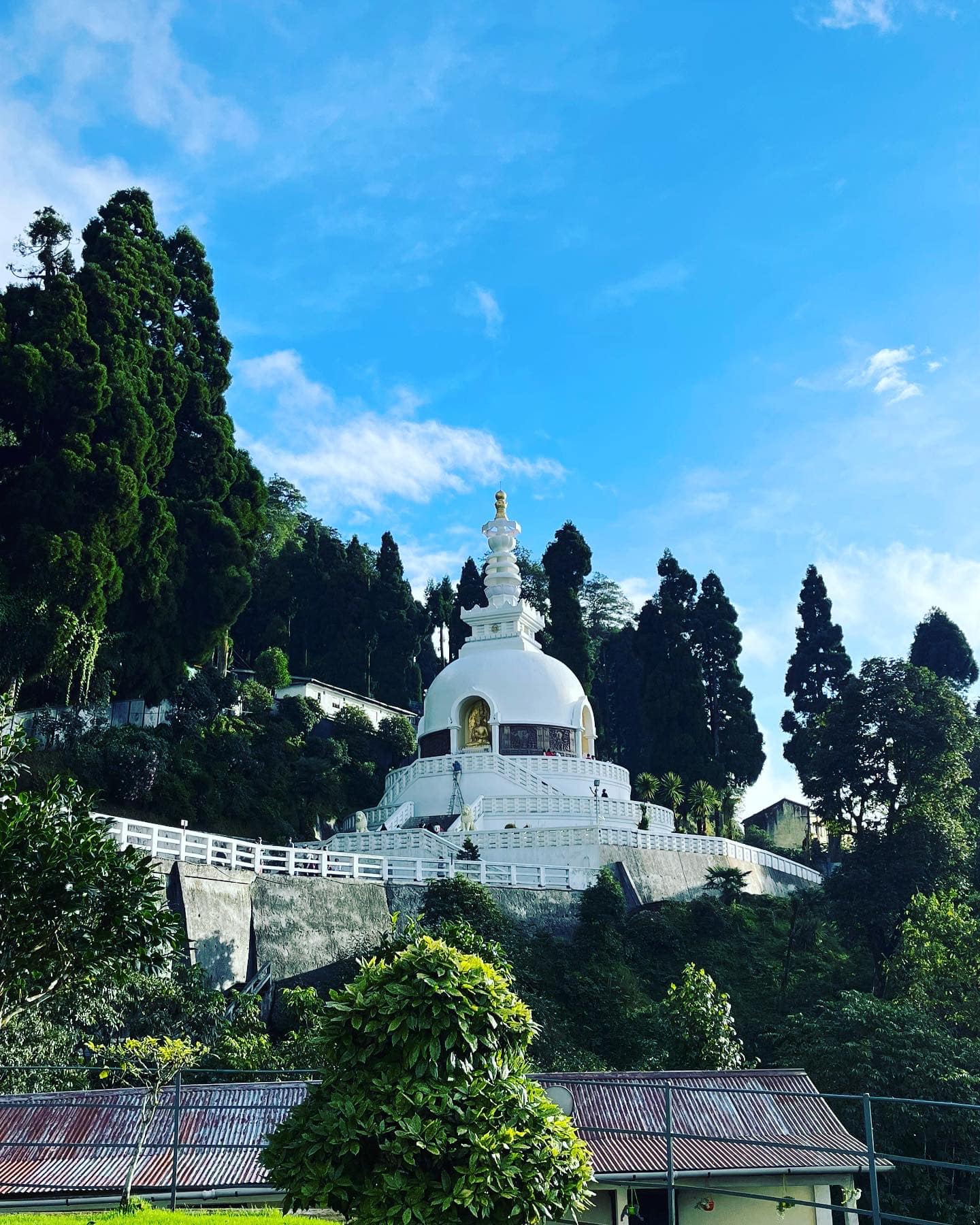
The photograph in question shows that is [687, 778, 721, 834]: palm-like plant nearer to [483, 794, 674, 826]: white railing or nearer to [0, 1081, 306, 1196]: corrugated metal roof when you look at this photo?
[483, 794, 674, 826]: white railing

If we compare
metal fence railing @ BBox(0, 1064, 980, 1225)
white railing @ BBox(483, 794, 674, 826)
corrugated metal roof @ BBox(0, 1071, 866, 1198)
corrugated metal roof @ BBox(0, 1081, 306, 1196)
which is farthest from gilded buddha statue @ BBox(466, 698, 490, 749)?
corrugated metal roof @ BBox(0, 1081, 306, 1196)

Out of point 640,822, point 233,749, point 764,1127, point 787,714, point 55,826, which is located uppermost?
point 787,714

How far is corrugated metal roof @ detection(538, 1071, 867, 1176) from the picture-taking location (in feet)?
45.6

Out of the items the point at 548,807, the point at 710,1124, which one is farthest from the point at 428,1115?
the point at 548,807

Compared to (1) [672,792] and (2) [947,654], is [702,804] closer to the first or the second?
(1) [672,792]

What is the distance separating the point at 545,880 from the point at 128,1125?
15.7 m

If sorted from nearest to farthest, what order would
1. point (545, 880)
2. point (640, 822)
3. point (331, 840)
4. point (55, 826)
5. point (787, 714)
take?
point (55, 826) < point (545, 880) < point (331, 840) < point (640, 822) < point (787, 714)

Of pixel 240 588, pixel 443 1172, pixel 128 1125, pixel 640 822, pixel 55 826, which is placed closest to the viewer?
pixel 443 1172

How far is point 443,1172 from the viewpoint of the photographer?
26.1 ft

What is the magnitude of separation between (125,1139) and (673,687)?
40.7 meters

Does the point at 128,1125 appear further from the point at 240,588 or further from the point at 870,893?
the point at 240,588

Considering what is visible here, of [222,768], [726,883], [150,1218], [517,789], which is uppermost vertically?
[222,768]

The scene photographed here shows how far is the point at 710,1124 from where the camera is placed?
1473 centimetres

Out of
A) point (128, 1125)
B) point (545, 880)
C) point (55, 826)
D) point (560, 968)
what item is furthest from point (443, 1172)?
point (545, 880)
